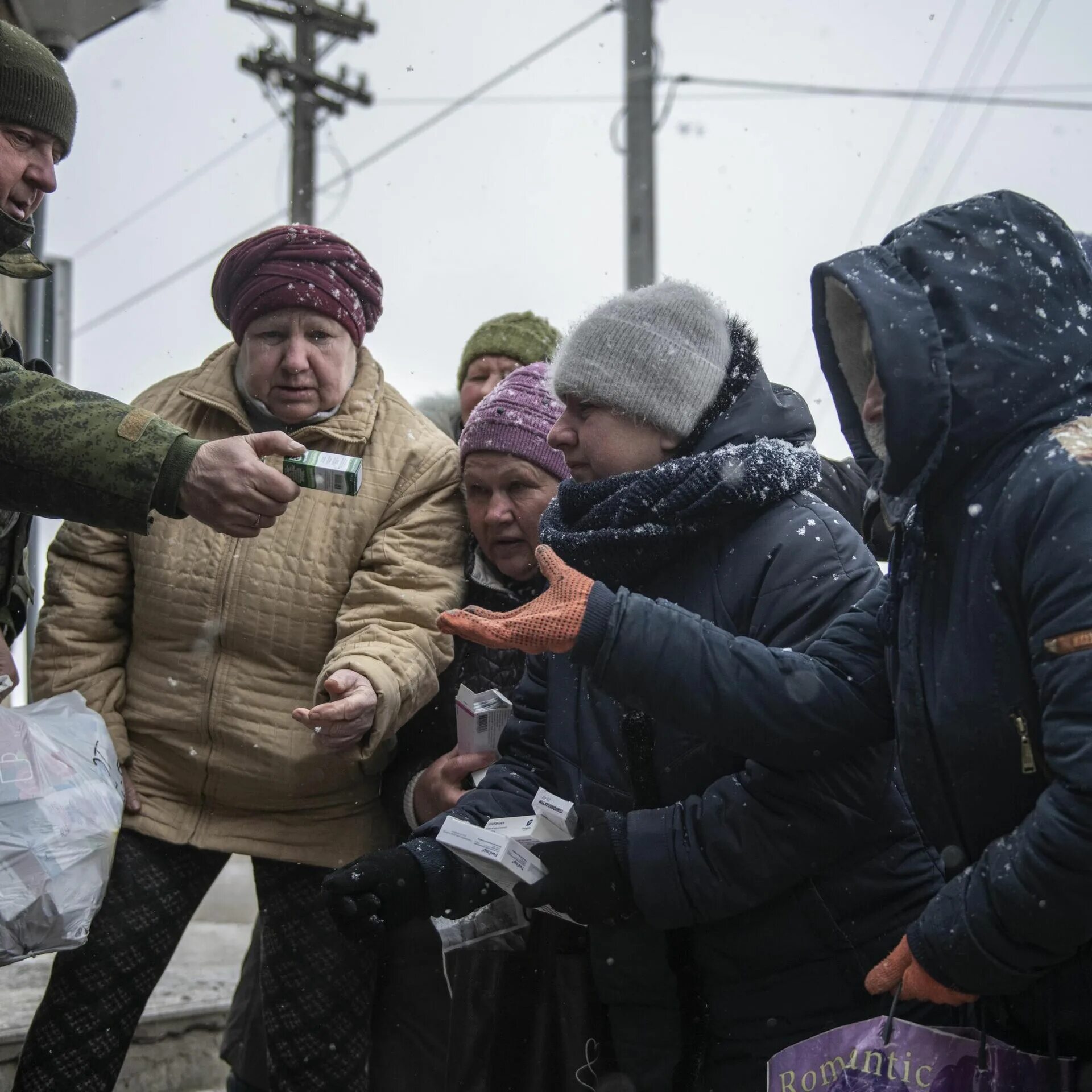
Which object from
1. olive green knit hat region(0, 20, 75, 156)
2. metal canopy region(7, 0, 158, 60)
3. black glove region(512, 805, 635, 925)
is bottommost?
black glove region(512, 805, 635, 925)

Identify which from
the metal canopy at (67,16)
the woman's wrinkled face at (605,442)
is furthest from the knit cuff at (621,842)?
the metal canopy at (67,16)

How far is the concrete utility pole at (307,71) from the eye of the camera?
43.1 ft

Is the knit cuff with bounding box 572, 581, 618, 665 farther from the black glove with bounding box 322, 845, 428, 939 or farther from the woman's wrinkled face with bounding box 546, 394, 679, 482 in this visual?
the black glove with bounding box 322, 845, 428, 939

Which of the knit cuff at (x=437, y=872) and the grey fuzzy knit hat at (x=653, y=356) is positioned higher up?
the grey fuzzy knit hat at (x=653, y=356)

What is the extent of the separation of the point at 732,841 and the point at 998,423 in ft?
2.63

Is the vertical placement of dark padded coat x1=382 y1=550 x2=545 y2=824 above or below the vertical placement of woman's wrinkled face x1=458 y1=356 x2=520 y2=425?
below

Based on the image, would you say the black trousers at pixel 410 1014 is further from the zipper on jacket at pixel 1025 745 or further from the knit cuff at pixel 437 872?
the zipper on jacket at pixel 1025 745

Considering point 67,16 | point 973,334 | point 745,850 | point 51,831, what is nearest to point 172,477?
point 51,831

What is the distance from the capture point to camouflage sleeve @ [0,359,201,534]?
2.51 metres

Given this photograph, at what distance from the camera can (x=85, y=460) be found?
250cm

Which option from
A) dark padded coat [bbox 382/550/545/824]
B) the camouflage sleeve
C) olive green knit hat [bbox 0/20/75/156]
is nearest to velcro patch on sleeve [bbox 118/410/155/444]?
the camouflage sleeve

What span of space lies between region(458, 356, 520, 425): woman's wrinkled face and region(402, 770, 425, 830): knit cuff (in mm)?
1322

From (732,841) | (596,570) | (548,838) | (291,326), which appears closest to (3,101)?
(291,326)

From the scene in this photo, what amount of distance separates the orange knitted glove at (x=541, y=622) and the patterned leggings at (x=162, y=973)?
1259 mm
